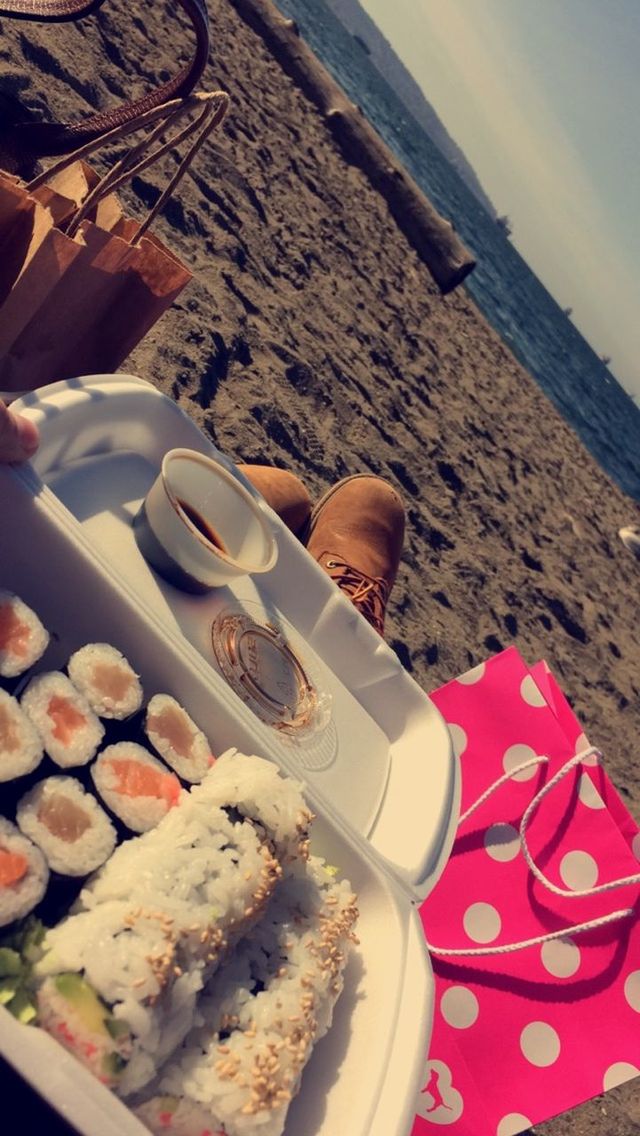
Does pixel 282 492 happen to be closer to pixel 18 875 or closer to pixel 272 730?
pixel 272 730

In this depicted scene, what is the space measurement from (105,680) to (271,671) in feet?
1.30

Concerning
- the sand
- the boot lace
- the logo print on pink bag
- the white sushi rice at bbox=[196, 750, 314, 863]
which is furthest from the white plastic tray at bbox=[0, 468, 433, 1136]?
the sand

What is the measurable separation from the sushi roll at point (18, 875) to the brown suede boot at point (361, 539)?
4.97ft

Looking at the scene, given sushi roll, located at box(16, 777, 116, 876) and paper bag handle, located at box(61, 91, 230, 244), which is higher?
paper bag handle, located at box(61, 91, 230, 244)

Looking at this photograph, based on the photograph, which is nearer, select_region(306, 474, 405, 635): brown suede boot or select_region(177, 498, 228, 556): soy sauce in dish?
select_region(177, 498, 228, 556): soy sauce in dish

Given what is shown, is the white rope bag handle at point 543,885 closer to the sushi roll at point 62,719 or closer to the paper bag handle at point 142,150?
the sushi roll at point 62,719

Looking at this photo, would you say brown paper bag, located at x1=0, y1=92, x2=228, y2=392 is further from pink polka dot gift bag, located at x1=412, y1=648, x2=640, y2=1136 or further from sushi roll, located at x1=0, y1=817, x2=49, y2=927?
pink polka dot gift bag, located at x1=412, y1=648, x2=640, y2=1136

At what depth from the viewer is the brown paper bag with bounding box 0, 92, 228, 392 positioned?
1381 millimetres

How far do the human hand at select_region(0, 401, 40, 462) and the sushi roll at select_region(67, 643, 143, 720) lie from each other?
0.99 ft

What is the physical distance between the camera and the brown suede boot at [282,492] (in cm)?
246

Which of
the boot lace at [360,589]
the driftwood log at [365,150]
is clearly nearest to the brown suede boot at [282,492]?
the boot lace at [360,589]

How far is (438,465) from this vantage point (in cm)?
510

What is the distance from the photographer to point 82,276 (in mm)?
1462

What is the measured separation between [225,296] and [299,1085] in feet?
11.9
